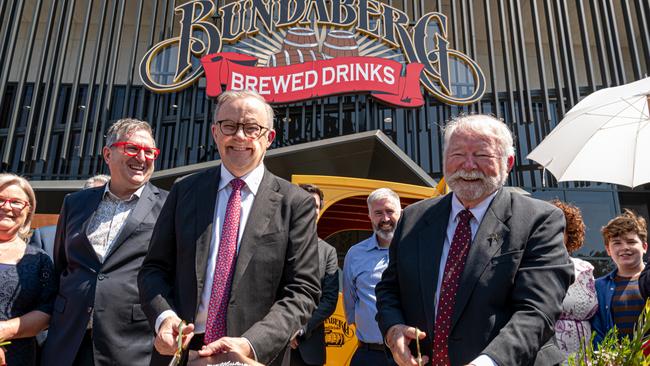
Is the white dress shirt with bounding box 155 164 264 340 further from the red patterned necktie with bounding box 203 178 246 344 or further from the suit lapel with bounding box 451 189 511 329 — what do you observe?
the suit lapel with bounding box 451 189 511 329

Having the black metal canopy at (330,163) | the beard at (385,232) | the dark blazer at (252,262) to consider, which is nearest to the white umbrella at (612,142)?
the beard at (385,232)

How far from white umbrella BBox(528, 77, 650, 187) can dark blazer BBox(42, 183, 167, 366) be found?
2978mm

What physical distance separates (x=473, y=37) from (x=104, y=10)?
32.4 ft

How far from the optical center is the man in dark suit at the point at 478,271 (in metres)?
1.84

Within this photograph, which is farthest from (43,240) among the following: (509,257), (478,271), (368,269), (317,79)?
(317,79)

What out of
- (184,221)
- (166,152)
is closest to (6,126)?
(166,152)

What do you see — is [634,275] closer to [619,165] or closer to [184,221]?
[619,165]

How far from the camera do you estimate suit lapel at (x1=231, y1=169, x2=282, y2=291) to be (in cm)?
193

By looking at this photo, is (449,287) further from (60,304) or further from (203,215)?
(60,304)

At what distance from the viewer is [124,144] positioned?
9.30 ft

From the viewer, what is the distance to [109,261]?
268 cm

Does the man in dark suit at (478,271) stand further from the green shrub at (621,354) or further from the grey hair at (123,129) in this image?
the grey hair at (123,129)

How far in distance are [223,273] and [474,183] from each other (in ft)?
3.58

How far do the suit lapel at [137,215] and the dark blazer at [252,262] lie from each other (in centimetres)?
72
